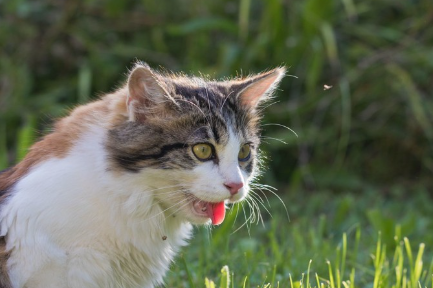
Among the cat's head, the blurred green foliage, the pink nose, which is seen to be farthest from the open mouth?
the blurred green foliage

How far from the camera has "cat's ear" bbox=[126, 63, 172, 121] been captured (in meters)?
2.24

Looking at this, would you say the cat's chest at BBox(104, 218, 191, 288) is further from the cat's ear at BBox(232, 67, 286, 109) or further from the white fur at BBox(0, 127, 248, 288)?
the cat's ear at BBox(232, 67, 286, 109)

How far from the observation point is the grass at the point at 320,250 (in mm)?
2572

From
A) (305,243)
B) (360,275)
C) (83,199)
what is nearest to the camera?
(83,199)

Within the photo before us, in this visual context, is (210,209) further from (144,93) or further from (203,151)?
(144,93)

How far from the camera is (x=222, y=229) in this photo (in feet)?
10.3

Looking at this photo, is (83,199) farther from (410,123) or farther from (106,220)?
(410,123)

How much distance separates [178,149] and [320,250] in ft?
3.85

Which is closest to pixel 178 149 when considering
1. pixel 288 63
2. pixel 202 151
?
pixel 202 151

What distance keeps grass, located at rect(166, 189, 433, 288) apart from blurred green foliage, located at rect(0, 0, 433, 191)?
0.41m

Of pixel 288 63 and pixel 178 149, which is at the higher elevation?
pixel 288 63

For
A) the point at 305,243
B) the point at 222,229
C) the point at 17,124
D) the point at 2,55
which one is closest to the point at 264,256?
the point at 222,229

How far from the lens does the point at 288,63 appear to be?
4.70 m

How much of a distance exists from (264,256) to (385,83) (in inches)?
92.5
